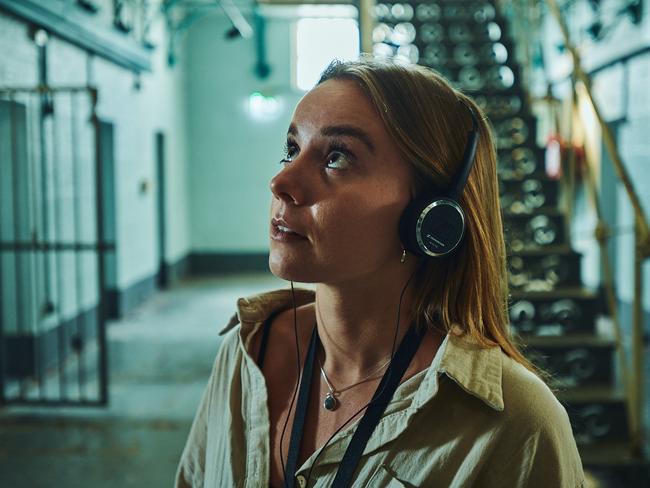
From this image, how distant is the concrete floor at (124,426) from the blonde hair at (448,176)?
3.00 meters

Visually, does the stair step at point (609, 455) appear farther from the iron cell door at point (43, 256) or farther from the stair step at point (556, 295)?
the iron cell door at point (43, 256)

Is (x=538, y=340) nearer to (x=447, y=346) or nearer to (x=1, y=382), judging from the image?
(x=447, y=346)

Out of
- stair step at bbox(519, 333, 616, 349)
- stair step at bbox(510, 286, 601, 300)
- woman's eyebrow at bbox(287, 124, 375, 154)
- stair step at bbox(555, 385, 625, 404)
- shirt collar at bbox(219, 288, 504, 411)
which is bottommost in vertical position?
stair step at bbox(555, 385, 625, 404)

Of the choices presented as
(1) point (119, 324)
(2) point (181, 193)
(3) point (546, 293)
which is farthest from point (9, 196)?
(2) point (181, 193)

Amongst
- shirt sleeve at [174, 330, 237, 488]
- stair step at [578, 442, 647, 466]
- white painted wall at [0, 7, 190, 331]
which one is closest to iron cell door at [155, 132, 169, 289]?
white painted wall at [0, 7, 190, 331]

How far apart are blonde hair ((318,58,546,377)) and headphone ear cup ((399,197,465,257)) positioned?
4cm

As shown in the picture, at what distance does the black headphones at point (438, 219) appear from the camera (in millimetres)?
1093

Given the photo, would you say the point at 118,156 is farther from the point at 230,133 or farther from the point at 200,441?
the point at 200,441

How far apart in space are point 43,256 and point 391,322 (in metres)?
5.05

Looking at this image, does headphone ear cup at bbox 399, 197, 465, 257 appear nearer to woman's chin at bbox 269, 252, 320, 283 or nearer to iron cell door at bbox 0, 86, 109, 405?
woman's chin at bbox 269, 252, 320, 283

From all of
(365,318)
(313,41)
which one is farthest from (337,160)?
(313,41)

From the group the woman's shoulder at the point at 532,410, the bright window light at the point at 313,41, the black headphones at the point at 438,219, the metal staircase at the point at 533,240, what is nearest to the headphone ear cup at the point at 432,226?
the black headphones at the point at 438,219

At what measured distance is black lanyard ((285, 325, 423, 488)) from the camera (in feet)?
3.44

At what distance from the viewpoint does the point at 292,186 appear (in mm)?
1075
